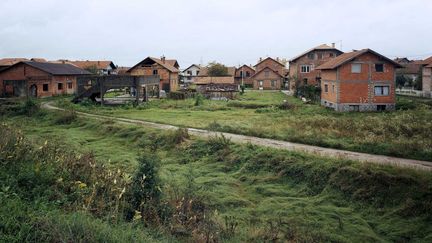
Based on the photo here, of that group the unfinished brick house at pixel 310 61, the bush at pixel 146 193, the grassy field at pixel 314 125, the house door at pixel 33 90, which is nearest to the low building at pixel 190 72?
the unfinished brick house at pixel 310 61

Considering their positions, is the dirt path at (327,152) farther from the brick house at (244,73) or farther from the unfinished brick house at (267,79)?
A: the brick house at (244,73)

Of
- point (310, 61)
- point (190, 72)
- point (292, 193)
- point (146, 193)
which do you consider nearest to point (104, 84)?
point (292, 193)

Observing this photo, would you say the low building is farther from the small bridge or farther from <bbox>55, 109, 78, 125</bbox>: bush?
<bbox>55, 109, 78, 125</bbox>: bush

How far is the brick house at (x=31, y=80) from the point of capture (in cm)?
3975

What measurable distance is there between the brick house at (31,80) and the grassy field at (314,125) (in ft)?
30.8

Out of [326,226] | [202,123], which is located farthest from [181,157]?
[326,226]

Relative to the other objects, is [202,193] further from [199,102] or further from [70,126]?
[199,102]

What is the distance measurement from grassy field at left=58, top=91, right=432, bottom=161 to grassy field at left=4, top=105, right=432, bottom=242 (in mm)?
2947

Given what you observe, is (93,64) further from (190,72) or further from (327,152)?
(327,152)

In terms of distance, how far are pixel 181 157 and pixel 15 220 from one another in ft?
36.7

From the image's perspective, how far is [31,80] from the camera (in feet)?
131

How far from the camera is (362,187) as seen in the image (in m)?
11.9

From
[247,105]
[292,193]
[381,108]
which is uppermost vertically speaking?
[247,105]

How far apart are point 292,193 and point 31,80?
34.9m
